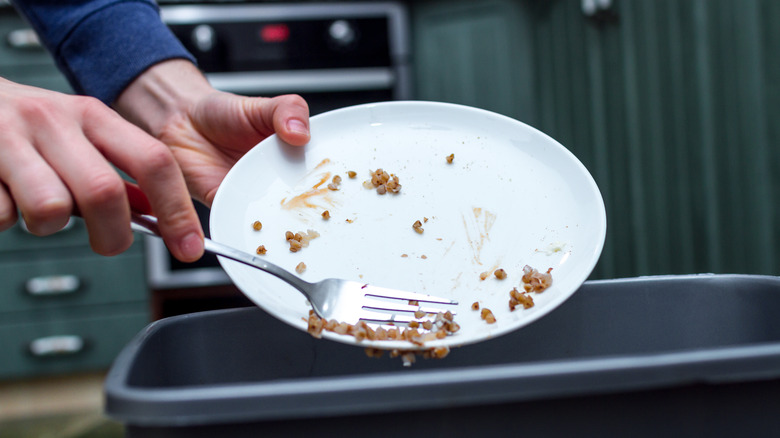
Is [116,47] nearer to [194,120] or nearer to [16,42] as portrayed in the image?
[194,120]

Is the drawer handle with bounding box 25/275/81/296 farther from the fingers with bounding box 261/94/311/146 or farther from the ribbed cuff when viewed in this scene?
the fingers with bounding box 261/94/311/146

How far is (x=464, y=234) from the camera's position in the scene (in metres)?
0.58

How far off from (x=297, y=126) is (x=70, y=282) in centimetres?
131

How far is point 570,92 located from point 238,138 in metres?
1.00

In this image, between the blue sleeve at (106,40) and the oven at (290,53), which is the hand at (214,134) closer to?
the blue sleeve at (106,40)

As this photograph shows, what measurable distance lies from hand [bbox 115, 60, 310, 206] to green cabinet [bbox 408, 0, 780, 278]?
0.74 metres

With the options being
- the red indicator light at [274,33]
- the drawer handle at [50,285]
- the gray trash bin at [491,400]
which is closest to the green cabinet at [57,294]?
the drawer handle at [50,285]

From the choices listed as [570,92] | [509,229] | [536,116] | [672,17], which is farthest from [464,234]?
[536,116]

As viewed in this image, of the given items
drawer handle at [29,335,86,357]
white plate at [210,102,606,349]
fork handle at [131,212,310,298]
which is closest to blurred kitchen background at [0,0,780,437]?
drawer handle at [29,335,86,357]

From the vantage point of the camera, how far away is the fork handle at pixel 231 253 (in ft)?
1.50

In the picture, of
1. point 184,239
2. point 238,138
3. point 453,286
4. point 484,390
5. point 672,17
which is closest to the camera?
point 484,390

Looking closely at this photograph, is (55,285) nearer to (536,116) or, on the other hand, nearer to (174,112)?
(174,112)

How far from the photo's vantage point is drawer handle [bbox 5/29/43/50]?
160 cm

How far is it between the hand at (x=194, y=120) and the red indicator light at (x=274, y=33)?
3.05 feet
